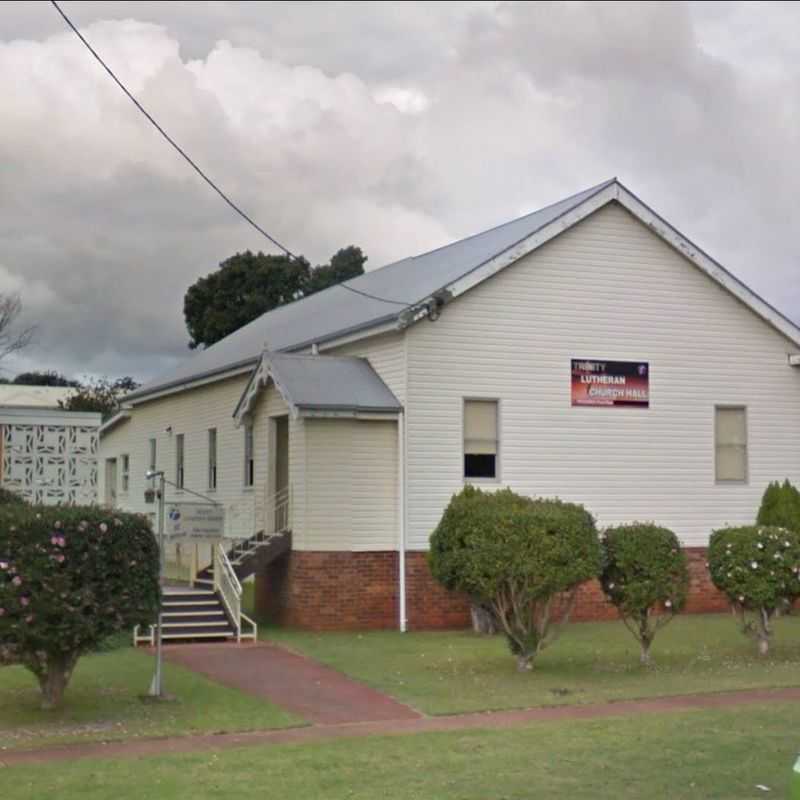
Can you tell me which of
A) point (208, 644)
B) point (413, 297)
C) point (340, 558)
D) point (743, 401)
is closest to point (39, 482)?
point (208, 644)

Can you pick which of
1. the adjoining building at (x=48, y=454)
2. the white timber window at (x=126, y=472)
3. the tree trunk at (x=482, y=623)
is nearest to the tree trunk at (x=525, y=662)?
the tree trunk at (x=482, y=623)

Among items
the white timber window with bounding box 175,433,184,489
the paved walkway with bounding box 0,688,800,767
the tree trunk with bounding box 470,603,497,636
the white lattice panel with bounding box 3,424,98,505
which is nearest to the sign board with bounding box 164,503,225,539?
the white lattice panel with bounding box 3,424,98,505

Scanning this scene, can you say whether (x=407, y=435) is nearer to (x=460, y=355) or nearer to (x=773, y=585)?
(x=460, y=355)

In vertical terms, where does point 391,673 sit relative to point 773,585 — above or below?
below

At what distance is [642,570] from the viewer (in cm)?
1623

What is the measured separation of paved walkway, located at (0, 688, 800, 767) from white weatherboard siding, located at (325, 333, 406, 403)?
8494 mm

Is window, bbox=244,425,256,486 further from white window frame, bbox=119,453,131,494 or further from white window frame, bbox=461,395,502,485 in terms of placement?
white window frame, bbox=119,453,131,494

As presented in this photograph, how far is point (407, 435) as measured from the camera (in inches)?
840

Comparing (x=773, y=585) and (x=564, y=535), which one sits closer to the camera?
(x=564, y=535)

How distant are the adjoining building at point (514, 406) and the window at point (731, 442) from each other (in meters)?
0.03

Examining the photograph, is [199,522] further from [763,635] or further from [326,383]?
[763,635]

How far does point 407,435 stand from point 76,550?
935 centimetres

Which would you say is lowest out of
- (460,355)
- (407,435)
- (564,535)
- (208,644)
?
(208,644)

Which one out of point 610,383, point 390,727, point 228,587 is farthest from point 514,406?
point 390,727
